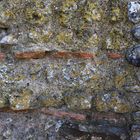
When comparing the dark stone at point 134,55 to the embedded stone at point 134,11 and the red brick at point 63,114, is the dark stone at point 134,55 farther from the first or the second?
the red brick at point 63,114

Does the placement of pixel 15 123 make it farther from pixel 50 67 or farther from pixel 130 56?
pixel 130 56

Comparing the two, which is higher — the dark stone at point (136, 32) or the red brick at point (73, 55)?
the dark stone at point (136, 32)

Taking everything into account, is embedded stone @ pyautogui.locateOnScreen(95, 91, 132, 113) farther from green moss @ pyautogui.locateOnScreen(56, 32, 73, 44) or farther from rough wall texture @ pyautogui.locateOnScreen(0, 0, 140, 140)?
green moss @ pyautogui.locateOnScreen(56, 32, 73, 44)

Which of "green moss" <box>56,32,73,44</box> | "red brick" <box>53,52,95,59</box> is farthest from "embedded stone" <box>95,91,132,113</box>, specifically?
"green moss" <box>56,32,73,44</box>

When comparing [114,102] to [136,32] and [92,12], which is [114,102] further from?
[92,12]

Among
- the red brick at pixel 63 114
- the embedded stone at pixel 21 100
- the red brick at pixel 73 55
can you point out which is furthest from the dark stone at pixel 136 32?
the embedded stone at pixel 21 100

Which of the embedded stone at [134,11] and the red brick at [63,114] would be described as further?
the red brick at [63,114]

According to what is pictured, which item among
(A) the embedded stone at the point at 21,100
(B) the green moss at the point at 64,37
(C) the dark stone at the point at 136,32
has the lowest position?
(A) the embedded stone at the point at 21,100

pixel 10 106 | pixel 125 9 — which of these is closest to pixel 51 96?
pixel 10 106
